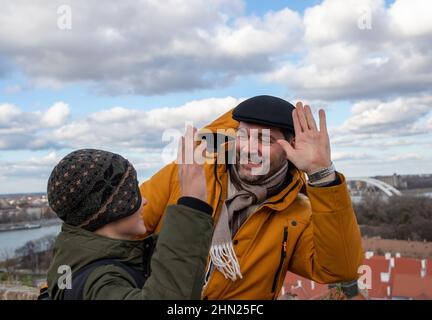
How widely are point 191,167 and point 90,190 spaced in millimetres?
358

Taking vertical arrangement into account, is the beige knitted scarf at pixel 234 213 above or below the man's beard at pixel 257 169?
below

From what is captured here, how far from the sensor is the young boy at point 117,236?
49.8 inches

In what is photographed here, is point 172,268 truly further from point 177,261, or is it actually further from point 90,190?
point 90,190

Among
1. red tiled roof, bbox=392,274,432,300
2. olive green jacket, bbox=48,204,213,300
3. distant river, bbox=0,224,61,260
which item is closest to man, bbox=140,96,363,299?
olive green jacket, bbox=48,204,213,300

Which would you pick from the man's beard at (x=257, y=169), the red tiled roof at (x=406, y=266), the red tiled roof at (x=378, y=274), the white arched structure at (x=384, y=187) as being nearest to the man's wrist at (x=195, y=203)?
the man's beard at (x=257, y=169)

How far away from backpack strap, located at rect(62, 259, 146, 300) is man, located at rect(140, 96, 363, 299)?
76 centimetres

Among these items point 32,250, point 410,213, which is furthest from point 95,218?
point 410,213

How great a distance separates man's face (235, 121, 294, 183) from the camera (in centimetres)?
238

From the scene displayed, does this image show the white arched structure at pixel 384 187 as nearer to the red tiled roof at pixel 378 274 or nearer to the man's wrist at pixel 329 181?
the red tiled roof at pixel 378 274

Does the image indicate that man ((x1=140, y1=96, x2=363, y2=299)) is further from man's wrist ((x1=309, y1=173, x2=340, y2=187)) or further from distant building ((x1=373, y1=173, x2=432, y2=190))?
distant building ((x1=373, y1=173, x2=432, y2=190))

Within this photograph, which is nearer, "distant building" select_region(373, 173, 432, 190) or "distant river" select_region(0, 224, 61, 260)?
"distant river" select_region(0, 224, 61, 260)

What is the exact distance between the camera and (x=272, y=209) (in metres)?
2.23

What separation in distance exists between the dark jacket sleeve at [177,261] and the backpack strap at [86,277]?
0.04 metres
